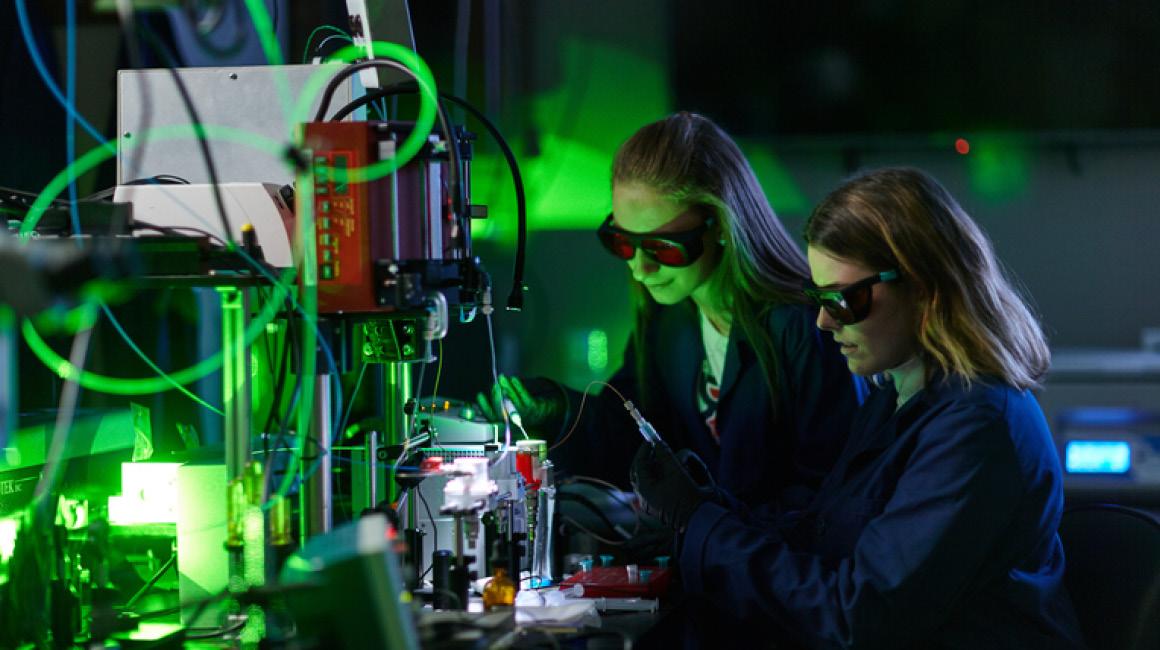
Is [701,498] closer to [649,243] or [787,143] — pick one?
[649,243]

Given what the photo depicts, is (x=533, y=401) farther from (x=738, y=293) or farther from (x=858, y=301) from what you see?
(x=858, y=301)

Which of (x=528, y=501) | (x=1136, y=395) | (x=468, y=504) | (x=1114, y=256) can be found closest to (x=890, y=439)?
(x=528, y=501)

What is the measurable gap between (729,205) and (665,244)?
0.21m

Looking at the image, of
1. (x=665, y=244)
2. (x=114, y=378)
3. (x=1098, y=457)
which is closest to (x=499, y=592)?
(x=665, y=244)

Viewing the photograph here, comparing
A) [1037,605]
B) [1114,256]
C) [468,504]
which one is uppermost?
[1114,256]

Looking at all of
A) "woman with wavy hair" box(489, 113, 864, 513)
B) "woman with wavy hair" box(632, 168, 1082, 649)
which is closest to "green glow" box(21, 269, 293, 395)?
"woman with wavy hair" box(489, 113, 864, 513)

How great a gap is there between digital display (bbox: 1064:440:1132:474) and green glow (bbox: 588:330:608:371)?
144cm

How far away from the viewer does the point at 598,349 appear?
347 centimetres

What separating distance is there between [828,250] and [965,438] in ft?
1.47

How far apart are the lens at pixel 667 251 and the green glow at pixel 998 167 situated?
4.64 feet

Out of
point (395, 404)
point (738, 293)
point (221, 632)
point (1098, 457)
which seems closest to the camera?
point (221, 632)

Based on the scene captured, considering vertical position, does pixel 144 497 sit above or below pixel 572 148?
below

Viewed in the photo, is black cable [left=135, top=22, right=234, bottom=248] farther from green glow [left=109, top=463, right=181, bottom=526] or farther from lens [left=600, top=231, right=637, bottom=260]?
lens [left=600, top=231, right=637, bottom=260]

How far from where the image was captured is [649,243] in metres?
2.38
